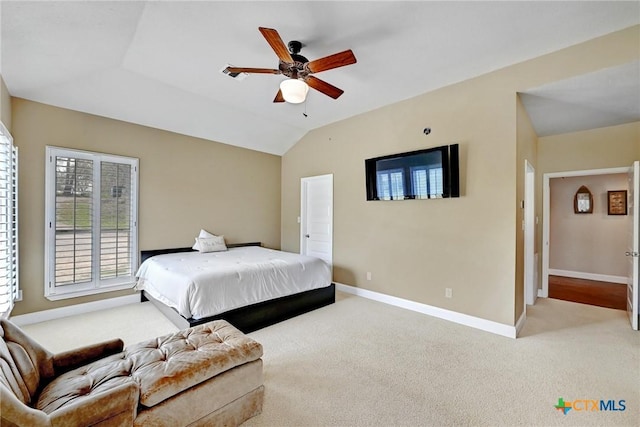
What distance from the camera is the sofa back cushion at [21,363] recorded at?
4.24 ft

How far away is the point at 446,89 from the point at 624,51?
5.20ft

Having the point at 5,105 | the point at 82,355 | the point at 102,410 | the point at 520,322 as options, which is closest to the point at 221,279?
the point at 82,355

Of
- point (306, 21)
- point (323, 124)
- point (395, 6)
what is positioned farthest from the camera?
point (323, 124)

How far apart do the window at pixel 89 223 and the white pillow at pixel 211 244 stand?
93 centimetres

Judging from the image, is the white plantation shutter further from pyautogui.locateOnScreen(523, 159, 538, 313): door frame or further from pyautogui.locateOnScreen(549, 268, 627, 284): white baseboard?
pyautogui.locateOnScreen(549, 268, 627, 284): white baseboard

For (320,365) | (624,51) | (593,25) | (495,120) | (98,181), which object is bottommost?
(320,365)

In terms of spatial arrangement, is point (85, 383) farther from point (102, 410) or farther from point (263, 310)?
point (263, 310)

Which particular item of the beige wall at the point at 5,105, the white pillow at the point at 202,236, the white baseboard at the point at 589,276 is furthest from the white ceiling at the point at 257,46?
the white baseboard at the point at 589,276

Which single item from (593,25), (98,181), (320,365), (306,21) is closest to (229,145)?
(98,181)

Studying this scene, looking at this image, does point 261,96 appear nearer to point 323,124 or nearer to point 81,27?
point 323,124

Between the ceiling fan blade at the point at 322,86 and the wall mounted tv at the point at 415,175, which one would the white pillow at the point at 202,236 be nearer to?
the wall mounted tv at the point at 415,175

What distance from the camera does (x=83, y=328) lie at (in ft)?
10.9

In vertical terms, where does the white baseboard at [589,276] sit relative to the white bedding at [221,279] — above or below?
below

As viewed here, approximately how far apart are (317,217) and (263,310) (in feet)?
8.04
